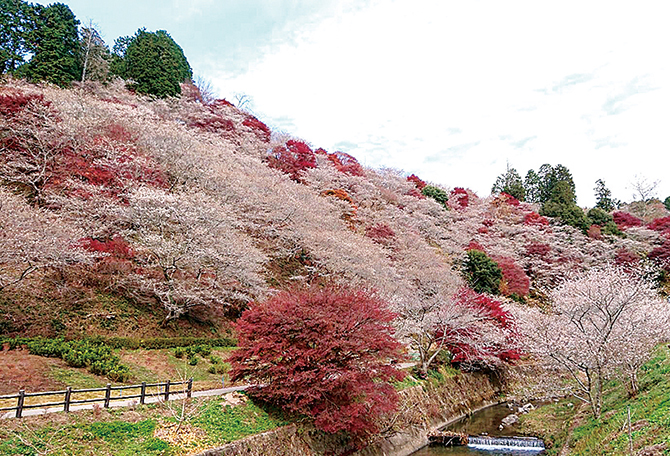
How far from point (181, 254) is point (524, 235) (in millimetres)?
41393

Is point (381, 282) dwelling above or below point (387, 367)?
above

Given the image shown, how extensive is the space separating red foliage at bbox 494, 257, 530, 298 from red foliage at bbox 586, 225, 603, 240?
14625mm

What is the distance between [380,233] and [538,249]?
20848 mm

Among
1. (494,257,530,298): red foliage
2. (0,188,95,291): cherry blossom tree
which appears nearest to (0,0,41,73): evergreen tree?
(0,188,95,291): cherry blossom tree

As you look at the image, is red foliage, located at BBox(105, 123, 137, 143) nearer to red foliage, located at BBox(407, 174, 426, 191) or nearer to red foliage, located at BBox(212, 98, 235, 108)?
red foliage, located at BBox(212, 98, 235, 108)

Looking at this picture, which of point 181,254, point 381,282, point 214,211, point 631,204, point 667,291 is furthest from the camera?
point 631,204

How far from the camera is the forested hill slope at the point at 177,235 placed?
1819cm

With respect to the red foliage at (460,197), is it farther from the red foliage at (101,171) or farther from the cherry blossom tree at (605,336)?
the red foliage at (101,171)

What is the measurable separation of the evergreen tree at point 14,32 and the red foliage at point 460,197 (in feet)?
166

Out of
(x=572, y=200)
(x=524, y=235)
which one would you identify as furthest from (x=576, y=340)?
(x=572, y=200)

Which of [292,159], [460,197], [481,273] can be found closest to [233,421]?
[481,273]

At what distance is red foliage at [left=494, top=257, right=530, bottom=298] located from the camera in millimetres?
37781

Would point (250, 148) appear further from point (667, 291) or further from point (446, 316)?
point (667, 291)

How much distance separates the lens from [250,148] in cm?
4222
